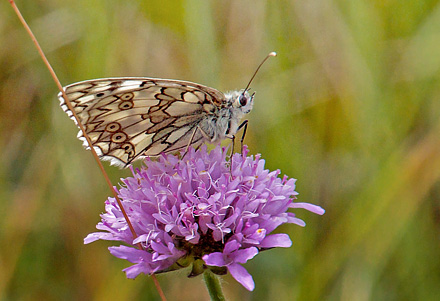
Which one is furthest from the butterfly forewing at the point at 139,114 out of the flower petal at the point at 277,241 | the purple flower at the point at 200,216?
the flower petal at the point at 277,241

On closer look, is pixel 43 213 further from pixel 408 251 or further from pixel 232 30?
pixel 408 251

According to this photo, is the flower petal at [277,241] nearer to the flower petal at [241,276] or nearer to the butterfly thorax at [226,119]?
the flower petal at [241,276]

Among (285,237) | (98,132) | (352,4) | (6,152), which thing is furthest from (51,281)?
(352,4)

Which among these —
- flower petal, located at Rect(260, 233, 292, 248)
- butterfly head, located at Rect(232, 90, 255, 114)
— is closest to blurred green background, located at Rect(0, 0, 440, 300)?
butterfly head, located at Rect(232, 90, 255, 114)

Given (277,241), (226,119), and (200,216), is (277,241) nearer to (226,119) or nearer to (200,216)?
(200,216)

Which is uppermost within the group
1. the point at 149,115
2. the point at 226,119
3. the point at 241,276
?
the point at 149,115

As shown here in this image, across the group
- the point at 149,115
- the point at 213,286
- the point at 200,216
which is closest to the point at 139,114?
the point at 149,115

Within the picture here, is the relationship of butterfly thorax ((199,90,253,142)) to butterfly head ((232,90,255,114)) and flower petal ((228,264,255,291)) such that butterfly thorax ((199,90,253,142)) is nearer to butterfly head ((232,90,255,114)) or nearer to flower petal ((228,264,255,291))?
butterfly head ((232,90,255,114))
